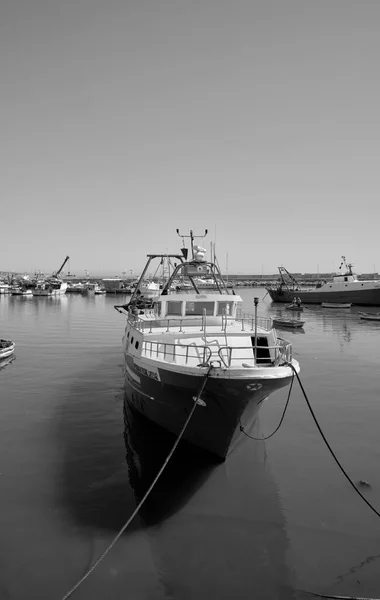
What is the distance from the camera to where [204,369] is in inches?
392

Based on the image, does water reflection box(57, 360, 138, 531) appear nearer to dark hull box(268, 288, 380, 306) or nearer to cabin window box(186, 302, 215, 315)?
cabin window box(186, 302, 215, 315)

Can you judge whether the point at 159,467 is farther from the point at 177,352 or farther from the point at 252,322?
the point at 252,322

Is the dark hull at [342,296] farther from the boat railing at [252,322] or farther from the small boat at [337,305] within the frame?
the boat railing at [252,322]

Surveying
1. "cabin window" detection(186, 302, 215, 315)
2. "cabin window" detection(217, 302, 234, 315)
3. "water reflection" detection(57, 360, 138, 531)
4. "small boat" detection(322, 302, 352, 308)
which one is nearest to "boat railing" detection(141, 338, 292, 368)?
"cabin window" detection(217, 302, 234, 315)

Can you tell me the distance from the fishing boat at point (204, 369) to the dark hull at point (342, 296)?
6522cm

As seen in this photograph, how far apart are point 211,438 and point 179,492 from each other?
1.77 m

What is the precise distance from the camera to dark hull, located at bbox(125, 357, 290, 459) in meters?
9.86

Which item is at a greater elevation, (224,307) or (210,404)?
(224,307)

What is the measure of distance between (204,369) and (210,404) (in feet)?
4.06

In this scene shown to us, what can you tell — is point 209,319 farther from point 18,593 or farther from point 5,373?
point 5,373

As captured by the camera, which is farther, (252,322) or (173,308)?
(252,322)

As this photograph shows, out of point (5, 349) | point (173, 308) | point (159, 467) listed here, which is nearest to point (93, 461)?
point (159, 467)

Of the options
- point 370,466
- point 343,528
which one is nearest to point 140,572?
point 343,528

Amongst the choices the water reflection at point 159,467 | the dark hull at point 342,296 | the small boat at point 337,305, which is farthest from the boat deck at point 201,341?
the dark hull at point 342,296
